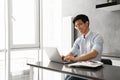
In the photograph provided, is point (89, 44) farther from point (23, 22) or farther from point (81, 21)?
point (23, 22)

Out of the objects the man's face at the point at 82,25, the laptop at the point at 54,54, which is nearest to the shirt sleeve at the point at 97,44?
the man's face at the point at 82,25

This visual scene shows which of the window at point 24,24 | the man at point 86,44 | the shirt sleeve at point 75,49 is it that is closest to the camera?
the man at point 86,44

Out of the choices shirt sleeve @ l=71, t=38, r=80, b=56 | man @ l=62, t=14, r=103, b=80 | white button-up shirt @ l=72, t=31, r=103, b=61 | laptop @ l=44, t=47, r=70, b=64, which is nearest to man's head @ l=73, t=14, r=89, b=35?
man @ l=62, t=14, r=103, b=80

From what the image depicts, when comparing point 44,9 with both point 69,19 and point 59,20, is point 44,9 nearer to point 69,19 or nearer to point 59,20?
point 59,20

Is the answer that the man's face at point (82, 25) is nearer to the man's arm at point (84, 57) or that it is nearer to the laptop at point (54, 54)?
the man's arm at point (84, 57)

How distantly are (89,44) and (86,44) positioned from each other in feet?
0.22

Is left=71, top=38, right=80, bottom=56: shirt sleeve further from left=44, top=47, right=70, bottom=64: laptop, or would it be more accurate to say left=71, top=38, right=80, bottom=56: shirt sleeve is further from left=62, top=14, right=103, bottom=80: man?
left=44, top=47, right=70, bottom=64: laptop

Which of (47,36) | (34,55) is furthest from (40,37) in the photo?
(34,55)

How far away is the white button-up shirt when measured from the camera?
223 centimetres

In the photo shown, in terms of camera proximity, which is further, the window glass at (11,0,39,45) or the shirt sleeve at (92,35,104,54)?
the window glass at (11,0,39,45)

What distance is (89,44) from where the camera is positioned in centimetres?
238

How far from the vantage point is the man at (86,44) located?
2086mm

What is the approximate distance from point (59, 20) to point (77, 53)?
1.64m

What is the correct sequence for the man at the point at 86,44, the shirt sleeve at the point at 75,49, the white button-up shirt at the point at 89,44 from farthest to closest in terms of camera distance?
the shirt sleeve at the point at 75,49 → the white button-up shirt at the point at 89,44 → the man at the point at 86,44
